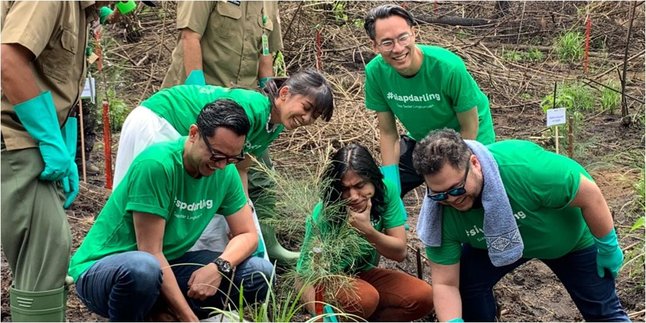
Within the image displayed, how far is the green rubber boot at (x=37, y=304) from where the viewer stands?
3338mm

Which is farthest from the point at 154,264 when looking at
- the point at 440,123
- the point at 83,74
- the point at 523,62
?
the point at 523,62

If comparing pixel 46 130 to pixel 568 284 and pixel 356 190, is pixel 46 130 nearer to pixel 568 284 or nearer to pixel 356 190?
pixel 356 190

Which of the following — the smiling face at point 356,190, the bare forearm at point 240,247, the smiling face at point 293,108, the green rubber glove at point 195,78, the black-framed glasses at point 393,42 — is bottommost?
the bare forearm at point 240,247

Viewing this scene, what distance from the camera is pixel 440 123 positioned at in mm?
4176

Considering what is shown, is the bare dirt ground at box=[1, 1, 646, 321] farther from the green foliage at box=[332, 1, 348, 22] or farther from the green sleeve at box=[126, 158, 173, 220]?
the green sleeve at box=[126, 158, 173, 220]

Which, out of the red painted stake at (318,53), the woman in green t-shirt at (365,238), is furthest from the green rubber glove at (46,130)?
the red painted stake at (318,53)

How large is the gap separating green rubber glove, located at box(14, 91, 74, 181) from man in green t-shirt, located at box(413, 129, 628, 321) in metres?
1.31

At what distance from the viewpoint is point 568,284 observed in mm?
3662

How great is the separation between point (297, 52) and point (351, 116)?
58.8 inches

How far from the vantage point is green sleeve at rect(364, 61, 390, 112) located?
166 inches

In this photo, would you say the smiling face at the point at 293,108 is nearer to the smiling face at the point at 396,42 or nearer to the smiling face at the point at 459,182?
the smiling face at the point at 396,42

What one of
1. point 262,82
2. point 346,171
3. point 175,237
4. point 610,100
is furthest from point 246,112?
point 610,100

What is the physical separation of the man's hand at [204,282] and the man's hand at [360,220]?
576 mm

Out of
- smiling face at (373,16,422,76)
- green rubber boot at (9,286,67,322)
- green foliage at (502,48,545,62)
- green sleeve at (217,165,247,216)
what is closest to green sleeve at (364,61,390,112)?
smiling face at (373,16,422,76)
